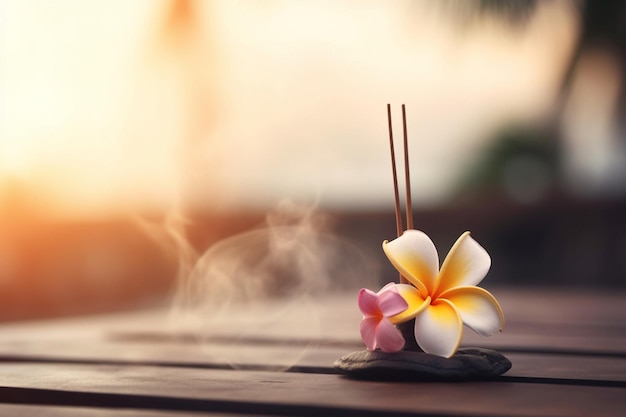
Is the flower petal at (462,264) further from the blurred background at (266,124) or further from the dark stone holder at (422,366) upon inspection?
the blurred background at (266,124)

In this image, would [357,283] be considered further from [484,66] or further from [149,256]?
[484,66]

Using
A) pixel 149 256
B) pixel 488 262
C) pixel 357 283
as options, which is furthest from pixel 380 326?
pixel 149 256

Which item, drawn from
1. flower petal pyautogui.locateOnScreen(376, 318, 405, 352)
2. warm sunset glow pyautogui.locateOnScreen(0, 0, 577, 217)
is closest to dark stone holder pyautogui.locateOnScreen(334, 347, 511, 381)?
flower petal pyautogui.locateOnScreen(376, 318, 405, 352)

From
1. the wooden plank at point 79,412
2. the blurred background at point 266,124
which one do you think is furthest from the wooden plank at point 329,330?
the blurred background at point 266,124

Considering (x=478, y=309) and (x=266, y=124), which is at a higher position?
(x=266, y=124)

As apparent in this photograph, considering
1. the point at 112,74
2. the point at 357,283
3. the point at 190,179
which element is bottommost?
the point at 357,283

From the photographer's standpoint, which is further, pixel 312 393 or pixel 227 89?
pixel 227 89

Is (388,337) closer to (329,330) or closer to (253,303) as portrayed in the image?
(329,330)

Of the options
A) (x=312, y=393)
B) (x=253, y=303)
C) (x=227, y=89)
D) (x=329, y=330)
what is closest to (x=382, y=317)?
(x=312, y=393)

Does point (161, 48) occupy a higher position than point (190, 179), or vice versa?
point (161, 48)
